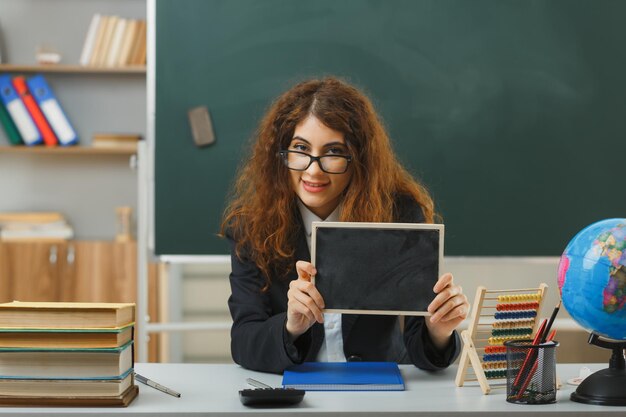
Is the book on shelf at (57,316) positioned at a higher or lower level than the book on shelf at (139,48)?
lower

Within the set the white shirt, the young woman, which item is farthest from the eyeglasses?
the white shirt

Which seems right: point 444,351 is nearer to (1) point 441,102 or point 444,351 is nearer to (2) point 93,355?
(2) point 93,355

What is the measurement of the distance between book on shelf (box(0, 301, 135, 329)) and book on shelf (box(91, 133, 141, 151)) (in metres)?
3.22

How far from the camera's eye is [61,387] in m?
1.48

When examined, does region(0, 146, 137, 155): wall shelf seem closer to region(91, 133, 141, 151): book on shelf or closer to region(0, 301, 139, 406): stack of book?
region(91, 133, 141, 151): book on shelf

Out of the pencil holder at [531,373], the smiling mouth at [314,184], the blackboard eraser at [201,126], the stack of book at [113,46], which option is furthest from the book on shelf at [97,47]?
the pencil holder at [531,373]

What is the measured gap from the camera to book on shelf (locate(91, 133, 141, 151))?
4.64 metres

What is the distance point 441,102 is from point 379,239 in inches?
74.2

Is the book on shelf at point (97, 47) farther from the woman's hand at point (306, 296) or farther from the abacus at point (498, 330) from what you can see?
the abacus at point (498, 330)

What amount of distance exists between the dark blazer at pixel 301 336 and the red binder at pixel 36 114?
2.81 meters

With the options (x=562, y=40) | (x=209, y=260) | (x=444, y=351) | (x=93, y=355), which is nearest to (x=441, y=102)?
(x=562, y=40)

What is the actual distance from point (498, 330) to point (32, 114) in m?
3.56

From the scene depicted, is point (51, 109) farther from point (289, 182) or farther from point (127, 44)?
point (289, 182)

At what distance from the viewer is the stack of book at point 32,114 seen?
458 centimetres
